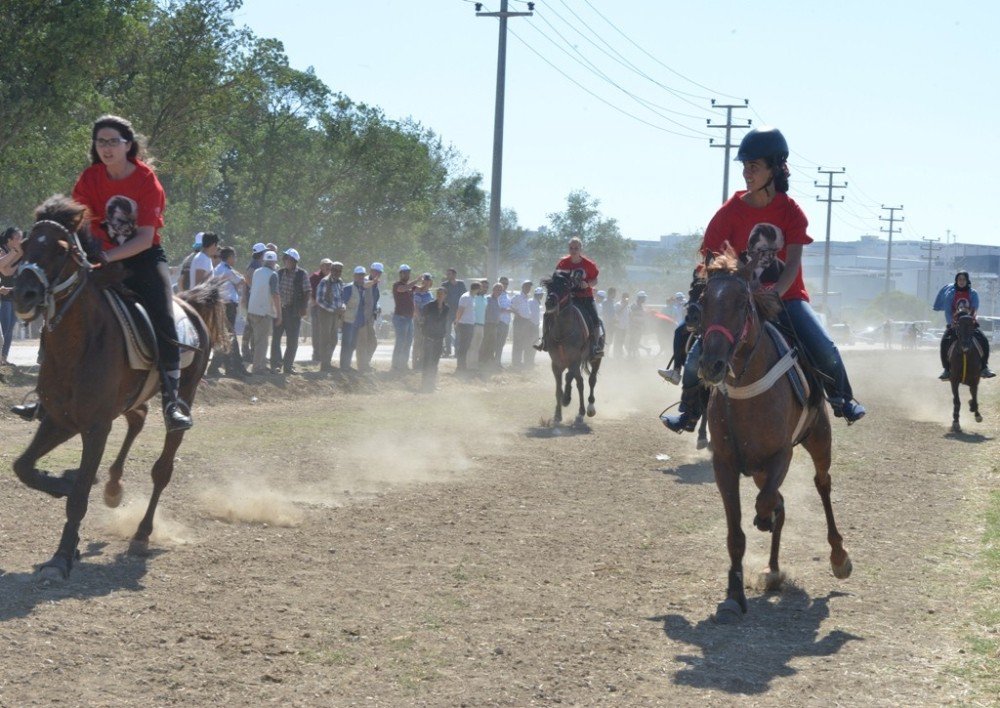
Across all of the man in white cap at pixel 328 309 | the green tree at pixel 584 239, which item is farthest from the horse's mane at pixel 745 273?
the green tree at pixel 584 239

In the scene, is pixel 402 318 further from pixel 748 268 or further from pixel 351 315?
pixel 748 268

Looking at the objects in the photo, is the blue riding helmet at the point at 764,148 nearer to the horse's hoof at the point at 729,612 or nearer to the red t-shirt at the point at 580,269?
the horse's hoof at the point at 729,612

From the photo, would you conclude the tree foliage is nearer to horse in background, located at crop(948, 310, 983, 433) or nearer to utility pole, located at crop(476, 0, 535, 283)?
utility pole, located at crop(476, 0, 535, 283)

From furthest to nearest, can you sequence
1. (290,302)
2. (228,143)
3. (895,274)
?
(895,274)
(228,143)
(290,302)

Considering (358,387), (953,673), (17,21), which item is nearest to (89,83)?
(17,21)

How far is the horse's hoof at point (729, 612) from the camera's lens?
25.6 feet

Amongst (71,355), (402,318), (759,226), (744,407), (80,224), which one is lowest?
(402,318)

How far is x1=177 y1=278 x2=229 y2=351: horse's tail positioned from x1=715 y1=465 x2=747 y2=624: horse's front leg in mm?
4424

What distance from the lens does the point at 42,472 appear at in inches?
332

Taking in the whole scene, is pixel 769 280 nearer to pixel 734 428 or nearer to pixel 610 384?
pixel 734 428

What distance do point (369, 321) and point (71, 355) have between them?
17.7 metres

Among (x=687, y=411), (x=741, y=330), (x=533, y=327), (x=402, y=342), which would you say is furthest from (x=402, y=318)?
(x=741, y=330)

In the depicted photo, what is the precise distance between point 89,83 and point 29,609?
15.7 m

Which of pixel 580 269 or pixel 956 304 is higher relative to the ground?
pixel 580 269
